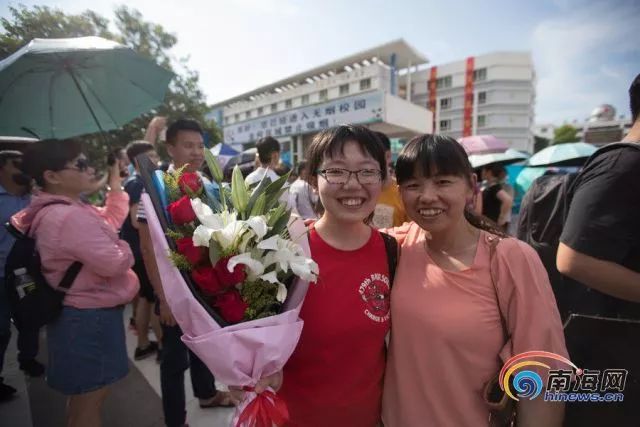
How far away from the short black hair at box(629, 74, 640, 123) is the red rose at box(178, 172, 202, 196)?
172cm

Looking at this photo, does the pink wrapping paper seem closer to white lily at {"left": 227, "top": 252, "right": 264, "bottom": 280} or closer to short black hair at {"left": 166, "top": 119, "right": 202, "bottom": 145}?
white lily at {"left": 227, "top": 252, "right": 264, "bottom": 280}

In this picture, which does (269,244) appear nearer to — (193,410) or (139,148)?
(193,410)

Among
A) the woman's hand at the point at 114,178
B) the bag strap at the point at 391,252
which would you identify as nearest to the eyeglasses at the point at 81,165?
the woman's hand at the point at 114,178

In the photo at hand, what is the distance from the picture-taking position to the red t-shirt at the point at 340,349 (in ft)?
4.19

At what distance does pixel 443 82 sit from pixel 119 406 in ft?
131

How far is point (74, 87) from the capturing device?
8.46 ft

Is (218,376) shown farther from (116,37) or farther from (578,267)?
(116,37)

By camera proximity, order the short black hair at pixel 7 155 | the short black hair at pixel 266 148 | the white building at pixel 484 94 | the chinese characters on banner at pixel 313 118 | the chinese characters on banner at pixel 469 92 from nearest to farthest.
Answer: the short black hair at pixel 7 155
the short black hair at pixel 266 148
the chinese characters on banner at pixel 313 118
the white building at pixel 484 94
the chinese characters on banner at pixel 469 92

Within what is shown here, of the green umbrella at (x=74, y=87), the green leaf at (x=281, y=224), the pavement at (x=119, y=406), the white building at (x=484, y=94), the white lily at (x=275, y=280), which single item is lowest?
the pavement at (x=119, y=406)

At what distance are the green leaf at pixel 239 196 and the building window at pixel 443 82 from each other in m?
39.9

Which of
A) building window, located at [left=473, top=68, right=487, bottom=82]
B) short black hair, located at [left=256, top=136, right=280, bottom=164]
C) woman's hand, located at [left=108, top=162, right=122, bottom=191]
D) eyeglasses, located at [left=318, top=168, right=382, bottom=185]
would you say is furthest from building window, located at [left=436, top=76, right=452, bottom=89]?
eyeglasses, located at [left=318, top=168, right=382, bottom=185]

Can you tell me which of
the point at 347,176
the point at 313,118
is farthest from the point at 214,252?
the point at 313,118

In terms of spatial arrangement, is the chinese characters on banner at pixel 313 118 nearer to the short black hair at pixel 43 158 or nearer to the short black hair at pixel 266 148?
the short black hair at pixel 266 148

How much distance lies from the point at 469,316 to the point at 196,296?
967mm
